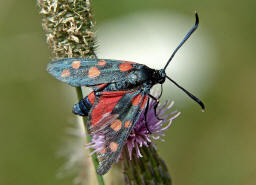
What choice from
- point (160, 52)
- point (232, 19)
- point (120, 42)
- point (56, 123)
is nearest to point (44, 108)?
point (56, 123)

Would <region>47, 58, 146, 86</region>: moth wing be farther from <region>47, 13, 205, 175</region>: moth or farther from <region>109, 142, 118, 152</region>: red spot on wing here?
<region>109, 142, 118, 152</region>: red spot on wing

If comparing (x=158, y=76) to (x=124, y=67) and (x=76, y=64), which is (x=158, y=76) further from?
(x=76, y=64)

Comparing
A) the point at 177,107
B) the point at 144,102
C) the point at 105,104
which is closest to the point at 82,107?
the point at 105,104

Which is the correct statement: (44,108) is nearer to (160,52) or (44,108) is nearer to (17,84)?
(17,84)

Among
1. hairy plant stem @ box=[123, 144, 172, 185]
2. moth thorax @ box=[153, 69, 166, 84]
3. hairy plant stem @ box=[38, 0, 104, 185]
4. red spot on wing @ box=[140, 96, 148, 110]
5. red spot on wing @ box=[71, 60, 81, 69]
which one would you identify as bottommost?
hairy plant stem @ box=[123, 144, 172, 185]

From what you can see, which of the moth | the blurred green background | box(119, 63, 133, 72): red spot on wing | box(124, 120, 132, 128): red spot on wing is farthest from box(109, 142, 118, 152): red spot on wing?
the blurred green background

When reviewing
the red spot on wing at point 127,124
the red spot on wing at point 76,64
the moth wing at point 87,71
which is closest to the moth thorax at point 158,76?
the moth wing at point 87,71
